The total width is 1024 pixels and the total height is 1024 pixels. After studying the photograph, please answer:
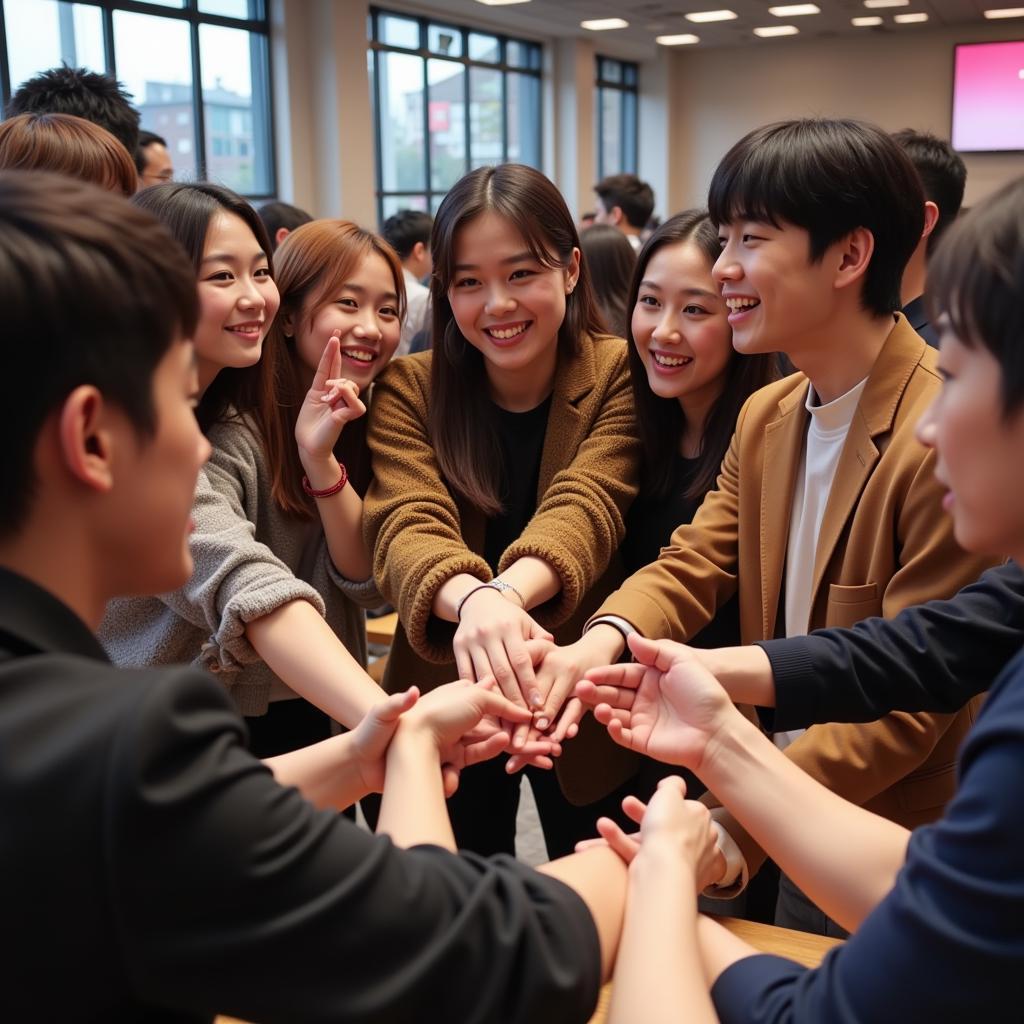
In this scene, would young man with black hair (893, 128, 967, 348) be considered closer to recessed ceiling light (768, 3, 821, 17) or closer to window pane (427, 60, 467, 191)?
window pane (427, 60, 467, 191)

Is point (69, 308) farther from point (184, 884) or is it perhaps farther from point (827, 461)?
point (827, 461)

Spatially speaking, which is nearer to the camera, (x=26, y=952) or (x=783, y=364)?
(x=26, y=952)

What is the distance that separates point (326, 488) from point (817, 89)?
13.8 metres

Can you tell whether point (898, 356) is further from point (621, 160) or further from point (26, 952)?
point (621, 160)

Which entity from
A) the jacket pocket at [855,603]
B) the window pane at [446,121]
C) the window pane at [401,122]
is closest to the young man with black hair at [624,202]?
the window pane at [401,122]

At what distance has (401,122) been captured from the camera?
10594 millimetres

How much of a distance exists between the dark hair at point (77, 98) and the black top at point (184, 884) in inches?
86.2

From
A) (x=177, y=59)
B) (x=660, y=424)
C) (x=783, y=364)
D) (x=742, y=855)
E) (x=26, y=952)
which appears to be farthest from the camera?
(x=177, y=59)

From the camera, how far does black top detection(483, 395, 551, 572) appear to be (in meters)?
2.05

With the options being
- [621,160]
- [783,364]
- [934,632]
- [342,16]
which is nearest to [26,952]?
[934,632]

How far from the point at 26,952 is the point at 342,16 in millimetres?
9328

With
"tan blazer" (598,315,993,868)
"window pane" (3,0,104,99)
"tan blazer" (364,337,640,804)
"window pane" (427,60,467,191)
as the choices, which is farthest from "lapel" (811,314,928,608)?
"window pane" (427,60,467,191)

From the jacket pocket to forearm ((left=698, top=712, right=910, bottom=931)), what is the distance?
371 mm

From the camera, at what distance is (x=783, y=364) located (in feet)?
8.00
